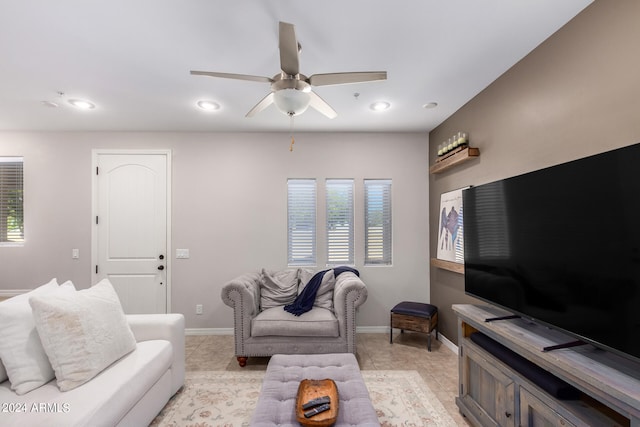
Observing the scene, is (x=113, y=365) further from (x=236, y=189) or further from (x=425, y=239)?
(x=425, y=239)

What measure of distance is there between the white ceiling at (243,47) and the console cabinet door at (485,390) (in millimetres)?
2114

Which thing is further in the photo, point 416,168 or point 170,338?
point 416,168

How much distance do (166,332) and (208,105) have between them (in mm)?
2185

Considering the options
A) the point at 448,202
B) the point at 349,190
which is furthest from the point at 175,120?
the point at 448,202

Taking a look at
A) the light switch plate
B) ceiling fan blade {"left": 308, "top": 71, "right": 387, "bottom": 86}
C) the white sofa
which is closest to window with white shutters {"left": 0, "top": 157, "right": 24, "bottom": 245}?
the light switch plate

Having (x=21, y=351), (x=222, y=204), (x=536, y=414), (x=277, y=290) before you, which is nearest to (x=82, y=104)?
(x=222, y=204)

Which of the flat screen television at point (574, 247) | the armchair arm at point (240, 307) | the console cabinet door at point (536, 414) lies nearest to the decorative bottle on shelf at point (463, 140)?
the flat screen television at point (574, 247)

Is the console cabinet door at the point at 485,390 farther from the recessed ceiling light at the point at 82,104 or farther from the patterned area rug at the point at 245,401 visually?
the recessed ceiling light at the point at 82,104

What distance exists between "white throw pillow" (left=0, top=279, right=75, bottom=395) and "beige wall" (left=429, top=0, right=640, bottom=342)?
3.30 metres

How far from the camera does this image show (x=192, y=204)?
3848 millimetres

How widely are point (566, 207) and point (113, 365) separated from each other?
2.70 meters

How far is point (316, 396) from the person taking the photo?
5.17 feet

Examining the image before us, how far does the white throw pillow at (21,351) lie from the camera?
1521 mm

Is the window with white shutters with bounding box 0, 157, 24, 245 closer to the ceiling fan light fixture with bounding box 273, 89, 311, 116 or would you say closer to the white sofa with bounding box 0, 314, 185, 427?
the white sofa with bounding box 0, 314, 185, 427
